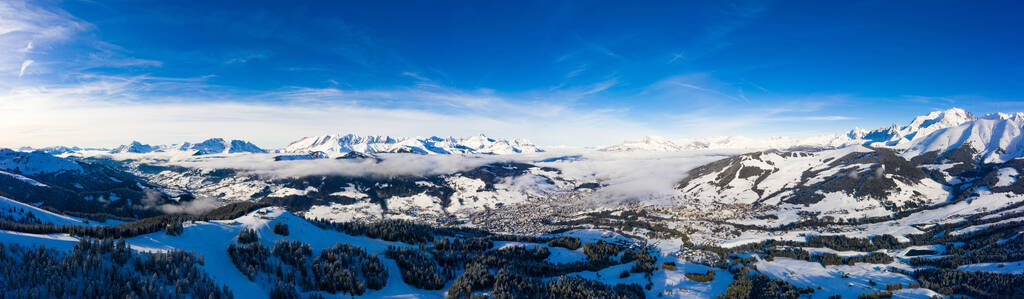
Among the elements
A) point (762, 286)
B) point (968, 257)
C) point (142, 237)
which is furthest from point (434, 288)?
point (968, 257)

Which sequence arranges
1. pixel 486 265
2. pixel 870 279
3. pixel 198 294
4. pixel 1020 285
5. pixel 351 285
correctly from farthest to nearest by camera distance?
pixel 870 279 < pixel 1020 285 < pixel 486 265 < pixel 351 285 < pixel 198 294

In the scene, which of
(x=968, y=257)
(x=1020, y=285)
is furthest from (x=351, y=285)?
(x=968, y=257)

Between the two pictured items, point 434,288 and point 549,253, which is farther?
point 549,253

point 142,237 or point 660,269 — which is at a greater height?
point 142,237

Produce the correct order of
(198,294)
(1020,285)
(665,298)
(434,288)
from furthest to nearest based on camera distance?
(1020,285) → (665,298) → (434,288) → (198,294)

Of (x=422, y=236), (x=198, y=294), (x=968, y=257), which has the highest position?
(x=198, y=294)

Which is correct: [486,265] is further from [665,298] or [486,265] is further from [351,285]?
[665,298]

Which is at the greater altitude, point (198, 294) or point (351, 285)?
point (198, 294)

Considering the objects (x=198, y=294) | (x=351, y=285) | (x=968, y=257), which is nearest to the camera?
(x=198, y=294)

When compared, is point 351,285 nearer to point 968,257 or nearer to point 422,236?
point 422,236
